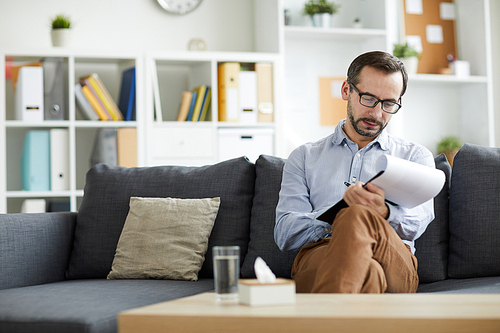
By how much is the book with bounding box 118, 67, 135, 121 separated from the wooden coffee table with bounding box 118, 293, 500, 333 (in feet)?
7.26

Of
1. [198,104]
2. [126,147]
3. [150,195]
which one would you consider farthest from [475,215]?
[126,147]

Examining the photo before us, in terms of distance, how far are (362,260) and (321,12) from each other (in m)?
2.52

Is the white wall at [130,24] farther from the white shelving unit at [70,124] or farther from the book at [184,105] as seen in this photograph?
the book at [184,105]

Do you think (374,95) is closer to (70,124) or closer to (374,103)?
(374,103)

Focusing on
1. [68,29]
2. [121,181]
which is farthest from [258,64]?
[121,181]

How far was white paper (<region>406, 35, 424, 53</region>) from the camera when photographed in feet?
11.9

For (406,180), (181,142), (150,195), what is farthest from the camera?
(181,142)

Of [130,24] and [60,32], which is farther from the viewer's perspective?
[130,24]

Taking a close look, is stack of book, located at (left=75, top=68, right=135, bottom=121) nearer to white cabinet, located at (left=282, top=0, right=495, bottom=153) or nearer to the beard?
white cabinet, located at (left=282, top=0, right=495, bottom=153)

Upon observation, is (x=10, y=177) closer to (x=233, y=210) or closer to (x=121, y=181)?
(x=121, y=181)

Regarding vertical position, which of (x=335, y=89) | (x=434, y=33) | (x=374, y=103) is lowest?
(x=374, y=103)

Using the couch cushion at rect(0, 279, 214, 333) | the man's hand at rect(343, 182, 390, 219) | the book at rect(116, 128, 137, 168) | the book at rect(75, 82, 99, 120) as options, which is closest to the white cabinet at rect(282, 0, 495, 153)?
the book at rect(116, 128, 137, 168)

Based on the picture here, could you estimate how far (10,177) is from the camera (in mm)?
3260

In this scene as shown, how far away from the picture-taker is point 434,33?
3.69 metres
